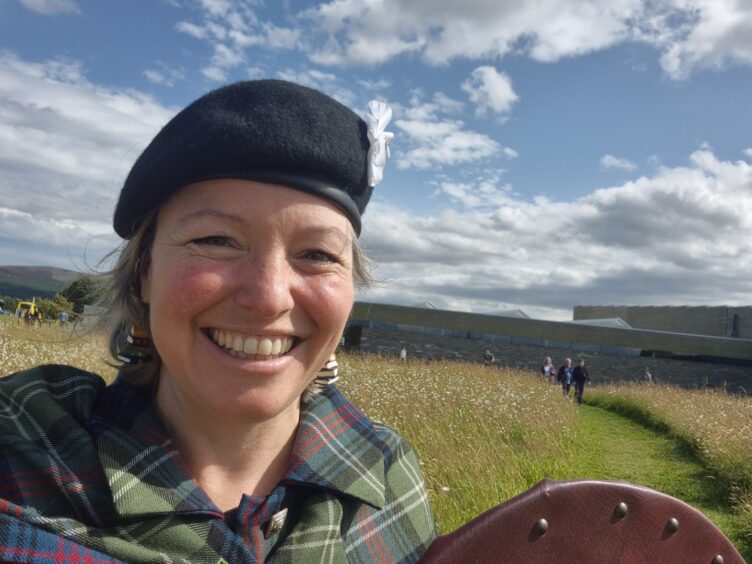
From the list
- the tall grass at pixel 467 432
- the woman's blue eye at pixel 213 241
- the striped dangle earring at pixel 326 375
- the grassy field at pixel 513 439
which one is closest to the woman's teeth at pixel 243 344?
the woman's blue eye at pixel 213 241

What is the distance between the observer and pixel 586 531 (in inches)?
41.8

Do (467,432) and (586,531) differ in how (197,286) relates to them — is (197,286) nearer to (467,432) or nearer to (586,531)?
(586,531)

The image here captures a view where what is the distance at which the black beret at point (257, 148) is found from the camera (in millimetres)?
1339

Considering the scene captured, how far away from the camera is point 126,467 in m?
1.28

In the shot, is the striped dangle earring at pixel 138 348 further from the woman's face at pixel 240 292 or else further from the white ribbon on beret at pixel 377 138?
the white ribbon on beret at pixel 377 138

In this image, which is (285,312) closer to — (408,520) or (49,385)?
(49,385)

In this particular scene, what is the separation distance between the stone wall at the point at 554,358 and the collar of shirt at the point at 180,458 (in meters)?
32.8

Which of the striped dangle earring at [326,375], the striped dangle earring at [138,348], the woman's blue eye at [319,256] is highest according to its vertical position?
the woman's blue eye at [319,256]

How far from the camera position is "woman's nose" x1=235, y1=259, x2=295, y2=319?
1284mm

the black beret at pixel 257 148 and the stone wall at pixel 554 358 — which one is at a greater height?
the black beret at pixel 257 148

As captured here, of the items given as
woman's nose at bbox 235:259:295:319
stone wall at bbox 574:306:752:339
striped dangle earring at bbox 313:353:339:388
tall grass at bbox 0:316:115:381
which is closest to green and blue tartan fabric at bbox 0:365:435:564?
striped dangle earring at bbox 313:353:339:388

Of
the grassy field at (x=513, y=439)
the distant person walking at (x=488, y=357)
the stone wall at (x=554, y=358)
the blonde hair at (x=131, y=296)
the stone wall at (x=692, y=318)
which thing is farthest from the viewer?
the stone wall at (x=692, y=318)

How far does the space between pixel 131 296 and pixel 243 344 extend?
19.1 inches

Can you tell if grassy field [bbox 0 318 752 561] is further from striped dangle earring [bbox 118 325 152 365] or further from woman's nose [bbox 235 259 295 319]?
woman's nose [bbox 235 259 295 319]
